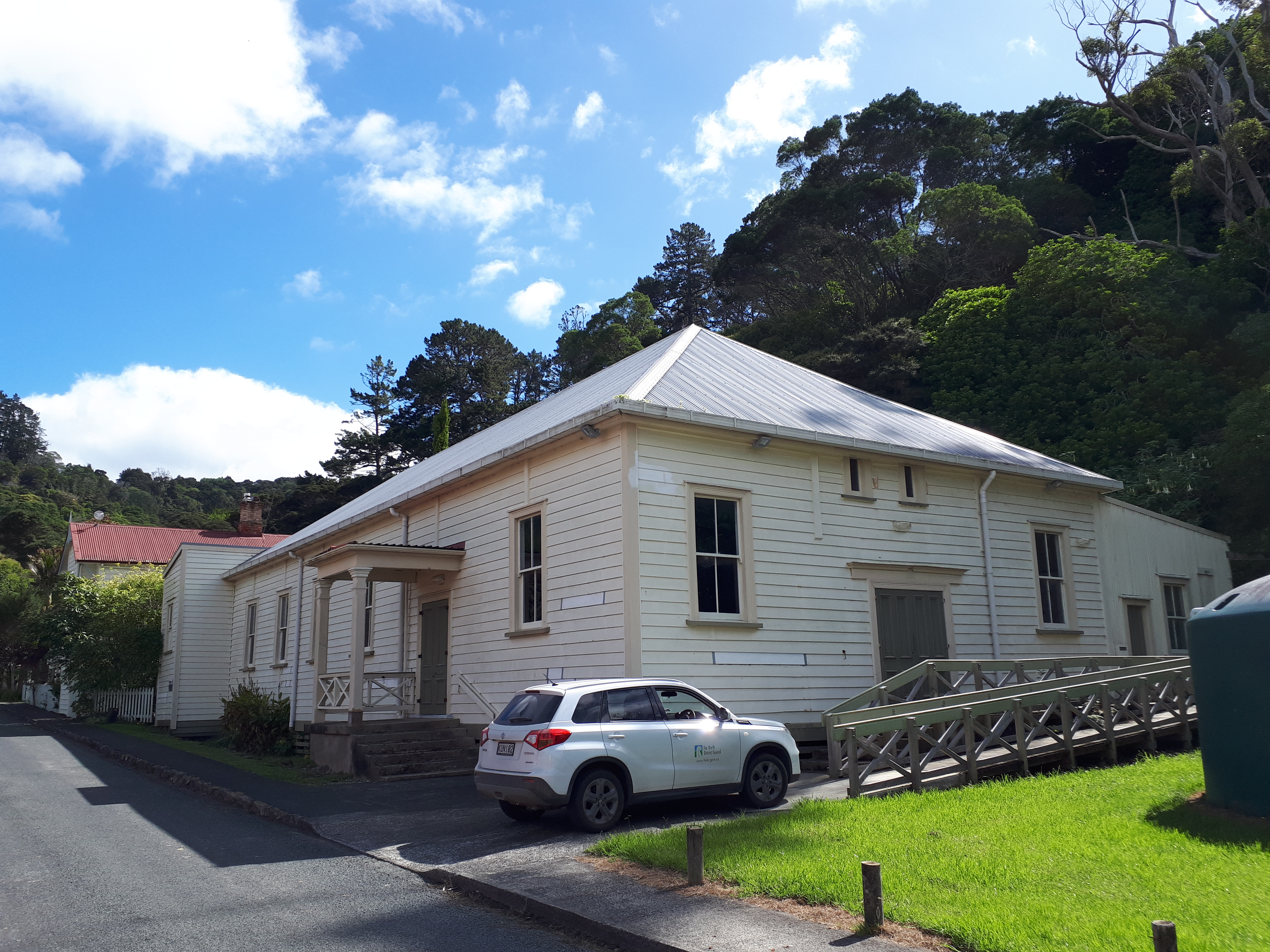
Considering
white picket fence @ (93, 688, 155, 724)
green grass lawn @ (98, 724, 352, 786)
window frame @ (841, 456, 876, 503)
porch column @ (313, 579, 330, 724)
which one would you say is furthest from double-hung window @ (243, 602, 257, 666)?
window frame @ (841, 456, 876, 503)

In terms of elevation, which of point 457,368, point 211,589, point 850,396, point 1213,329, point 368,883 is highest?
point 457,368

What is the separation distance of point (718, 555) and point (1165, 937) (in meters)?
9.62

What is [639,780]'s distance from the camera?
9.82m

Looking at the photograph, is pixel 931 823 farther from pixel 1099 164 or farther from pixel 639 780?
pixel 1099 164

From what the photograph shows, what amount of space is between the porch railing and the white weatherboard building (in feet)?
0.23

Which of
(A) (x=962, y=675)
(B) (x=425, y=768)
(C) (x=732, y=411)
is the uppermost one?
(C) (x=732, y=411)

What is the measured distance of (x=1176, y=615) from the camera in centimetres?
2064

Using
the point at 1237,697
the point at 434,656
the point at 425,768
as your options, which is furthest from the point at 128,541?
the point at 1237,697

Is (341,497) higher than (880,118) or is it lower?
lower

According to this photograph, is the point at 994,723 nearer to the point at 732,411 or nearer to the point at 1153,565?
the point at 732,411

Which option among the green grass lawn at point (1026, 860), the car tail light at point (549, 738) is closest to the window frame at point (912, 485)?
the green grass lawn at point (1026, 860)

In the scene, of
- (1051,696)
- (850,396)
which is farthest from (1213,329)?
(1051,696)

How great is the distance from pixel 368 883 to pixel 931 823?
4792 mm

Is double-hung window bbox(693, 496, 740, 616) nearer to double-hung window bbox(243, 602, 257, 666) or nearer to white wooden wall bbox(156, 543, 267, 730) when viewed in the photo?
double-hung window bbox(243, 602, 257, 666)
